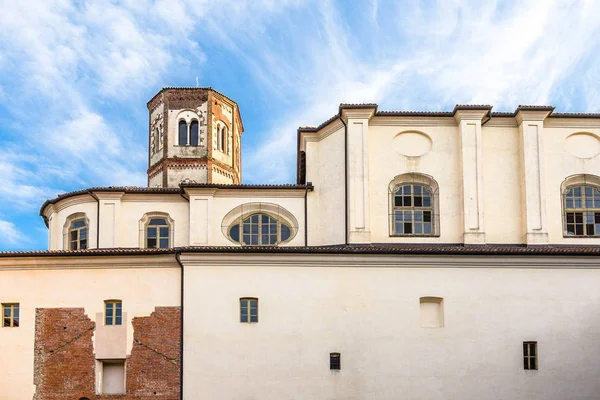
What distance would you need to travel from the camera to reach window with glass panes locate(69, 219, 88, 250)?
121 ft

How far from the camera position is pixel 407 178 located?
3547 cm

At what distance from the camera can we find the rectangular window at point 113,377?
1177 inches

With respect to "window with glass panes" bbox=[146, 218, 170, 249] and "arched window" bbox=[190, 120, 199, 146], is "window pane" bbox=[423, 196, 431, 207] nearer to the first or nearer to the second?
"window with glass panes" bbox=[146, 218, 170, 249]

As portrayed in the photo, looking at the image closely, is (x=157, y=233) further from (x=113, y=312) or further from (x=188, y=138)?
(x=188, y=138)

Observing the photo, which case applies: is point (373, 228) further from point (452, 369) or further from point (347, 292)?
point (452, 369)

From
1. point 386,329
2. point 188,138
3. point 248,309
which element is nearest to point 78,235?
point 248,309

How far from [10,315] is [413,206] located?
691 inches

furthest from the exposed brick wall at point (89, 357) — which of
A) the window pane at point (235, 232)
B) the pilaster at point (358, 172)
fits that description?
the pilaster at point (358, 172)

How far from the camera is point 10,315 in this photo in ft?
99.9

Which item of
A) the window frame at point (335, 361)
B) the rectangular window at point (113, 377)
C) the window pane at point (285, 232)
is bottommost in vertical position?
the rectangular window at point (113, 377)

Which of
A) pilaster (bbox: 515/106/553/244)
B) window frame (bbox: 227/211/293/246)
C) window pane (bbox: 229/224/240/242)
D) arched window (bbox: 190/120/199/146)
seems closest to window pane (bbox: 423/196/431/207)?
pilaster (bbox: 515/106/553/244)

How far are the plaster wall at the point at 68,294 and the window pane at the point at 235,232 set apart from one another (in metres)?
5.78

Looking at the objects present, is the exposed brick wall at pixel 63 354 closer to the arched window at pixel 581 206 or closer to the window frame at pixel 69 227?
the window frame at pixel 69 227

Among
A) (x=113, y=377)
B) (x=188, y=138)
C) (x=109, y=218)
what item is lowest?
(x=113, y=377)
